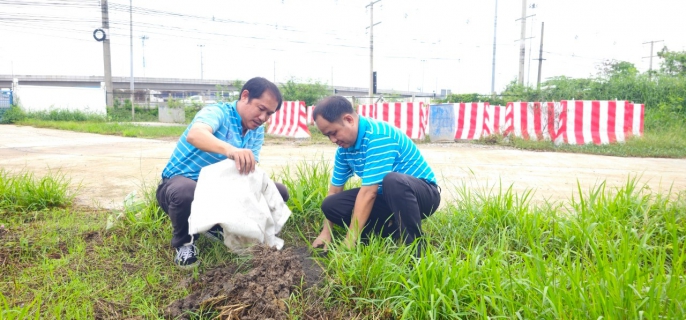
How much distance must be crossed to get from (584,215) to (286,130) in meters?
11.6

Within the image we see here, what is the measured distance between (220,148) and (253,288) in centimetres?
83

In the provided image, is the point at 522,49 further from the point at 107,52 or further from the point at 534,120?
the point at 107,52

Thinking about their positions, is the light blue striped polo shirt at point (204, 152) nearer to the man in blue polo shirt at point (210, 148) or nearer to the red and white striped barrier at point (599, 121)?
the man in blue polo shirt at point (210, 148)

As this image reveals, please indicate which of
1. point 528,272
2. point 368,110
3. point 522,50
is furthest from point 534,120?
point 522,50

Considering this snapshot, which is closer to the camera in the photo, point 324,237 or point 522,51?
point 324,237

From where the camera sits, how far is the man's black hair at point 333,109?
8.48 ft

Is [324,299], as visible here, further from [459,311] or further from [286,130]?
[286,130]

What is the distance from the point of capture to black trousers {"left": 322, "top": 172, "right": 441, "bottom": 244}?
256 centimetres

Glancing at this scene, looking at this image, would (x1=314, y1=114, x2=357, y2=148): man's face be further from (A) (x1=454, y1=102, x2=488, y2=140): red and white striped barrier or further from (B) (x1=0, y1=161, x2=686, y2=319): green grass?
(A) (x1=454, y1=102, x2=488, y2=140): red and white striped barrier

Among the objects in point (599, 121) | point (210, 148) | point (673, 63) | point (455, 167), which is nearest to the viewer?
point (210, 148)

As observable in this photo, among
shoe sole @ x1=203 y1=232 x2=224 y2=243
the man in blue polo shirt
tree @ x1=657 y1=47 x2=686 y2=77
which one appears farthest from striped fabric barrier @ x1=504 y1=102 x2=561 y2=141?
tree @ x1=657 y1=47 x2=686 y2=77

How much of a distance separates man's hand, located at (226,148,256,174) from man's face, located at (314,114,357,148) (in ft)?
1.43

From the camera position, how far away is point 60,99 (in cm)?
2402

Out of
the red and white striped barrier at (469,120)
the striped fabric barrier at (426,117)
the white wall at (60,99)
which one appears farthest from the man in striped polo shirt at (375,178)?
the white wall at (60,99)
